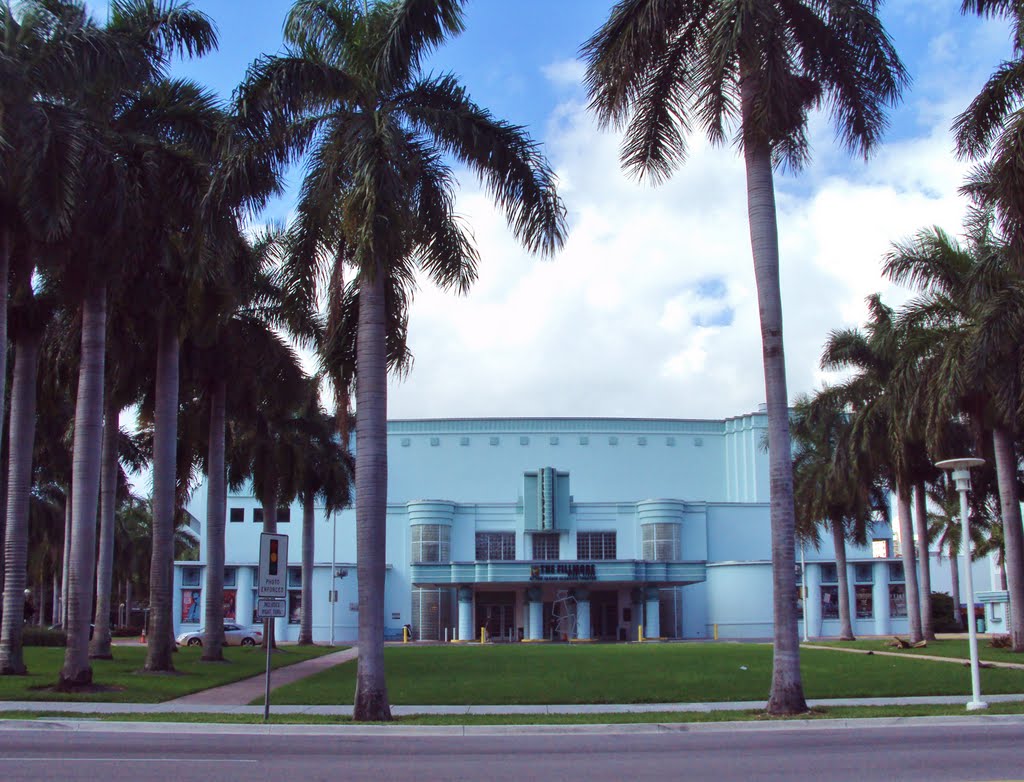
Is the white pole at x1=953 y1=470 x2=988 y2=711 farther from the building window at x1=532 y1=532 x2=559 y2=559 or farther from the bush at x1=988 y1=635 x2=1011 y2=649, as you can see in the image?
the building window at x1=532 y1=532 x2=559 y2=559

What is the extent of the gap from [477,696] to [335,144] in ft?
36.6

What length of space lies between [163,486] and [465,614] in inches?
1754

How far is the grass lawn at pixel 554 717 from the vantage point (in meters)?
17.2

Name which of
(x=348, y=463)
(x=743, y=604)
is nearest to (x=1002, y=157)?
(x=348, y=463)

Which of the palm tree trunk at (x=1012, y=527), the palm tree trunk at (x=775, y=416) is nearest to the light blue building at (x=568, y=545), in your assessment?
the palm tree trunk at (x=1012, y=527)

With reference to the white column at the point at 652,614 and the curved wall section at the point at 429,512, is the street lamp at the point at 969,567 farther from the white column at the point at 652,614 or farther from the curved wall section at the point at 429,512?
the curved wall section at the point at 429,512

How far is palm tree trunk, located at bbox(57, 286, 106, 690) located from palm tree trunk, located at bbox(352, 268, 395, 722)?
766cm

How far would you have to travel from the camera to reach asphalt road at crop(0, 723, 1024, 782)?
36.7 ft

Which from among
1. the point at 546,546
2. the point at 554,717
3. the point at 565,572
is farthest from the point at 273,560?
the point at 546,546

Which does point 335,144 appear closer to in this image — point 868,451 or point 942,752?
point 942,752

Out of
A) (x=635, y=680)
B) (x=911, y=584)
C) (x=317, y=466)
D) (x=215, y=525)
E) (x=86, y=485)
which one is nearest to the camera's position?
(x=86, y=485)

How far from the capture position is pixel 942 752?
12.7 m

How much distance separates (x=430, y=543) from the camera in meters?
73.7

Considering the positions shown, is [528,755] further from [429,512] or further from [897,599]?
[897,599]
